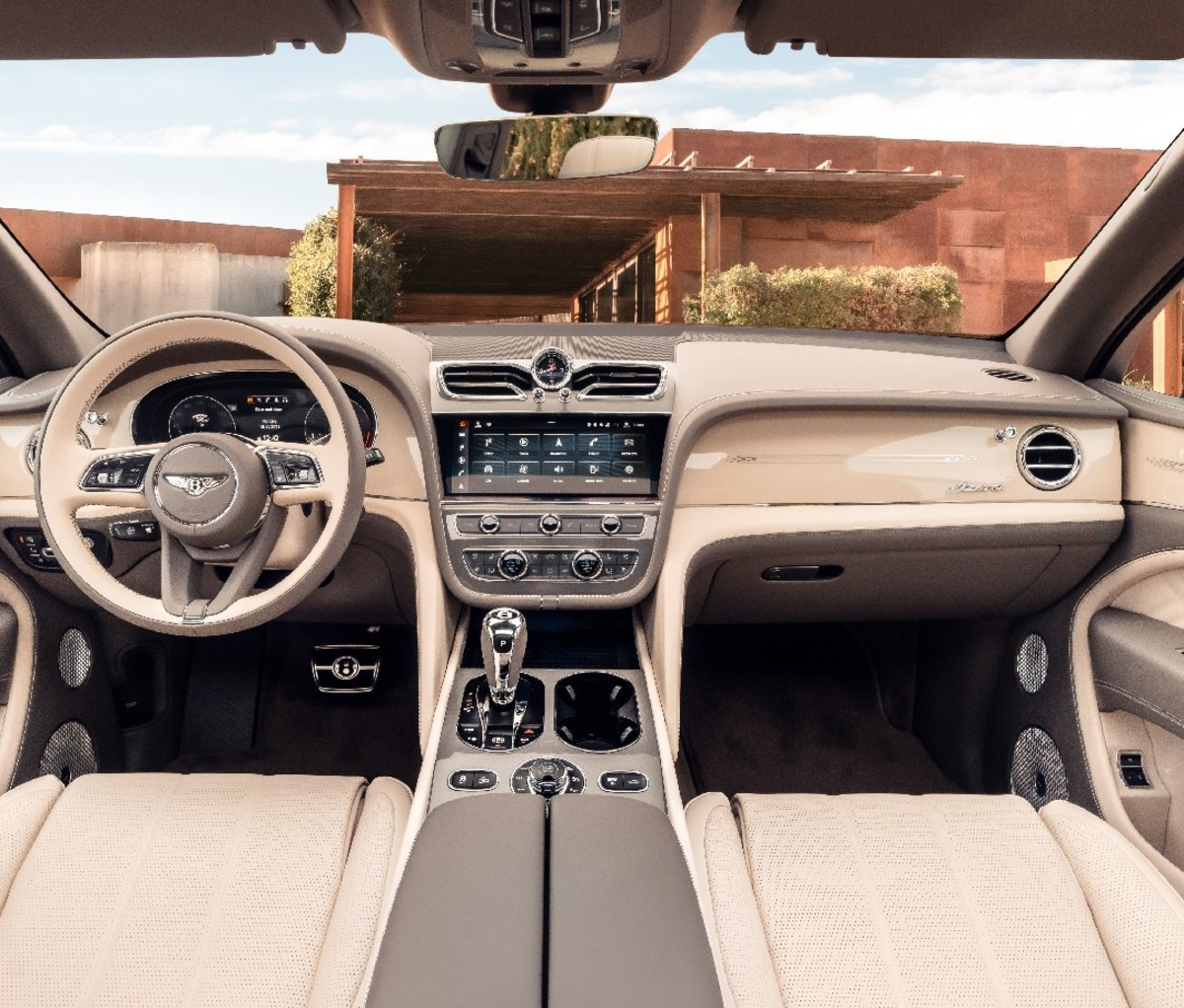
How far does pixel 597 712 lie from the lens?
2176 millimetres

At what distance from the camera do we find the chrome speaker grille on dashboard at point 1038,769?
8.68 ft

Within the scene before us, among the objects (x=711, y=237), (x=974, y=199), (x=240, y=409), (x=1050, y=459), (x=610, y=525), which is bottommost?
(x=610, y=525)

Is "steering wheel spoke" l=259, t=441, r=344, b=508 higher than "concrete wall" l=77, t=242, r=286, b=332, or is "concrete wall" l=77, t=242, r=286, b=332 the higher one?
"concrete wall" l=77, t=242, r=286, b=332

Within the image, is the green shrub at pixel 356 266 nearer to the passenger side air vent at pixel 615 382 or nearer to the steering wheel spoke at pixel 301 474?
the passenger side air vent at pixel 615 382

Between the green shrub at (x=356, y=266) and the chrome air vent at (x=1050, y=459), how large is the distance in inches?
278

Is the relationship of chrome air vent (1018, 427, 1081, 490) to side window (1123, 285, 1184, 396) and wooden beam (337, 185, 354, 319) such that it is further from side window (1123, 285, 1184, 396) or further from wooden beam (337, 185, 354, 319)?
wooden beam (337, 185, 354, 319)

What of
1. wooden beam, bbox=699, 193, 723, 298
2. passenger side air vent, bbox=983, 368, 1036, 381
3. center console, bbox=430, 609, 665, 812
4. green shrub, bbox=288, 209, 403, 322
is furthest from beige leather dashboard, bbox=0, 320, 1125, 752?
wooden beam, bbox=699, 193, 723, 298

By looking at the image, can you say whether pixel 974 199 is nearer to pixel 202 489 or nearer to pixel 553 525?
pixel 553 525

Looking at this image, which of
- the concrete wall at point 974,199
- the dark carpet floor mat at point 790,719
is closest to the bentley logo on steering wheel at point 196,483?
the dark carpet floor mat at point 790,719

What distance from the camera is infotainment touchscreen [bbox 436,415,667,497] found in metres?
2.41

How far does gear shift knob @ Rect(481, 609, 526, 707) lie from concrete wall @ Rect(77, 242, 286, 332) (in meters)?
0.81

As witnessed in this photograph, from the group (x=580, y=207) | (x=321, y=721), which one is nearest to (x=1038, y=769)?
(x=321, y=721)

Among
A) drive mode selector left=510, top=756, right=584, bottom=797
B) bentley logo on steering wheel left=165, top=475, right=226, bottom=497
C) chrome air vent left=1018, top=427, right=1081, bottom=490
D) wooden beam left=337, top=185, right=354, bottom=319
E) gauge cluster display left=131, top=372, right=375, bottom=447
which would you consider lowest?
drive mode selector left=510, top=756, right=584, bottom=797

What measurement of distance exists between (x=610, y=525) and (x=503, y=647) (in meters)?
0.51
